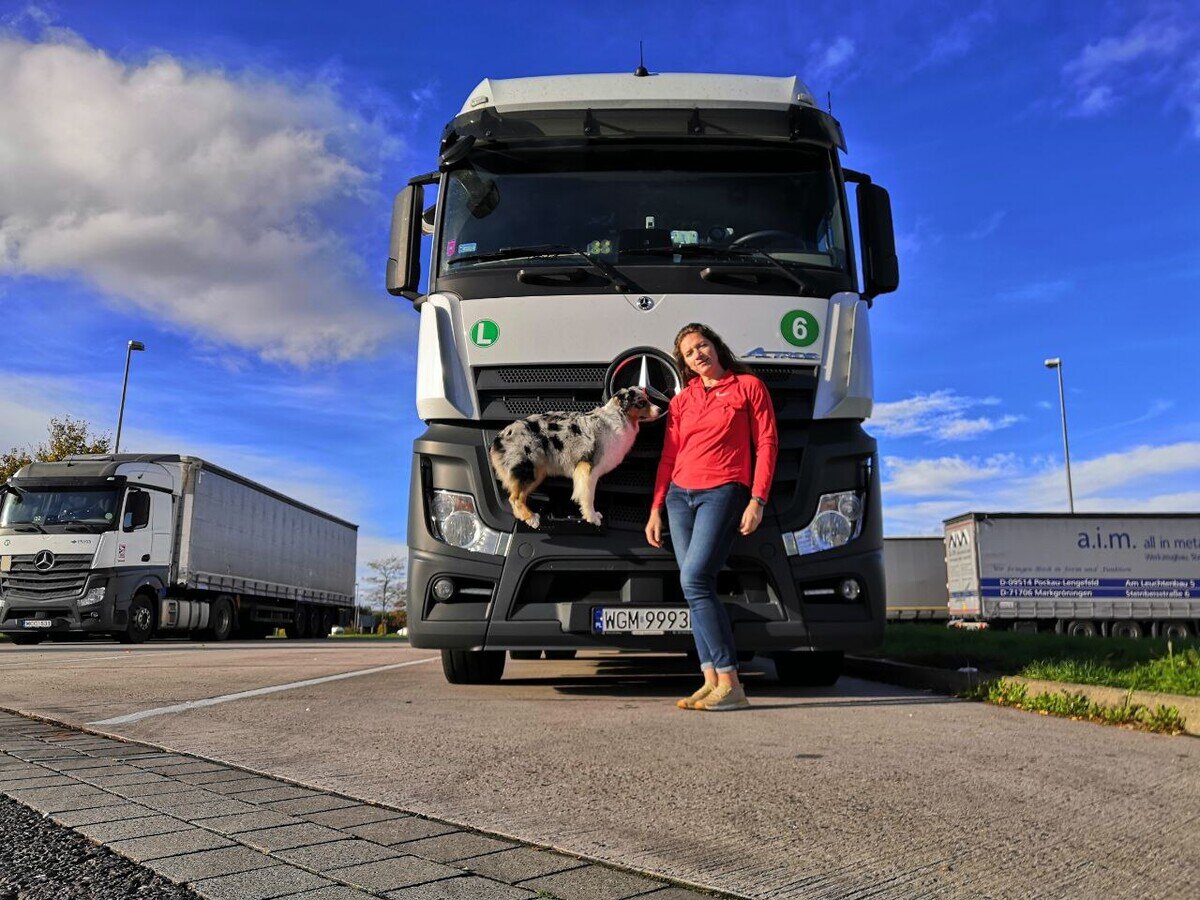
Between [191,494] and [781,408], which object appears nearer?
[781,408]

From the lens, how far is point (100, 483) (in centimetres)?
1725

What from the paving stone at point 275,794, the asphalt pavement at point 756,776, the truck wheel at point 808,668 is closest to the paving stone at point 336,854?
the asphalt pavement at point 756,776

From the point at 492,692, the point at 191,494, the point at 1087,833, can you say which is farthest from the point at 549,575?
the point at 191,494

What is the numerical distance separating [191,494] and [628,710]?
16.9 m

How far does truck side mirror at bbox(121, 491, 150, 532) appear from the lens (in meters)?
17.5

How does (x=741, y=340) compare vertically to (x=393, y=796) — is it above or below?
above

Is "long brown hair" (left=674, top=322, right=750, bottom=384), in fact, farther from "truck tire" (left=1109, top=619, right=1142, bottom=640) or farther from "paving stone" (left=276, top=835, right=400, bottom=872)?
"truck tire" (left=1109, top=619, right=1142, bottom=640)

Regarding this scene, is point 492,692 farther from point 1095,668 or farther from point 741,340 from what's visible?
point 1095,668

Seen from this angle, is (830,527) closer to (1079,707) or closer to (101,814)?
(1079,707)

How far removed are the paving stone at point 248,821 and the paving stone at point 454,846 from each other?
434mm

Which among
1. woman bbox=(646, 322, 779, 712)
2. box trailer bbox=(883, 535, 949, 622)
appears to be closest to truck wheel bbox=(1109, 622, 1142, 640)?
box trailer bbox=(883, 535, 949, 622)

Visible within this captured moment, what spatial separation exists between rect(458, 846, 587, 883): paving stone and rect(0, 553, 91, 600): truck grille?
1683 centimetres

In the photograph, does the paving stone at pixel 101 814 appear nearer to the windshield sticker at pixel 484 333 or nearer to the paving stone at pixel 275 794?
the paving stone at pixel 275 794

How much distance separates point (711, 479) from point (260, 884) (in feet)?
10.9
